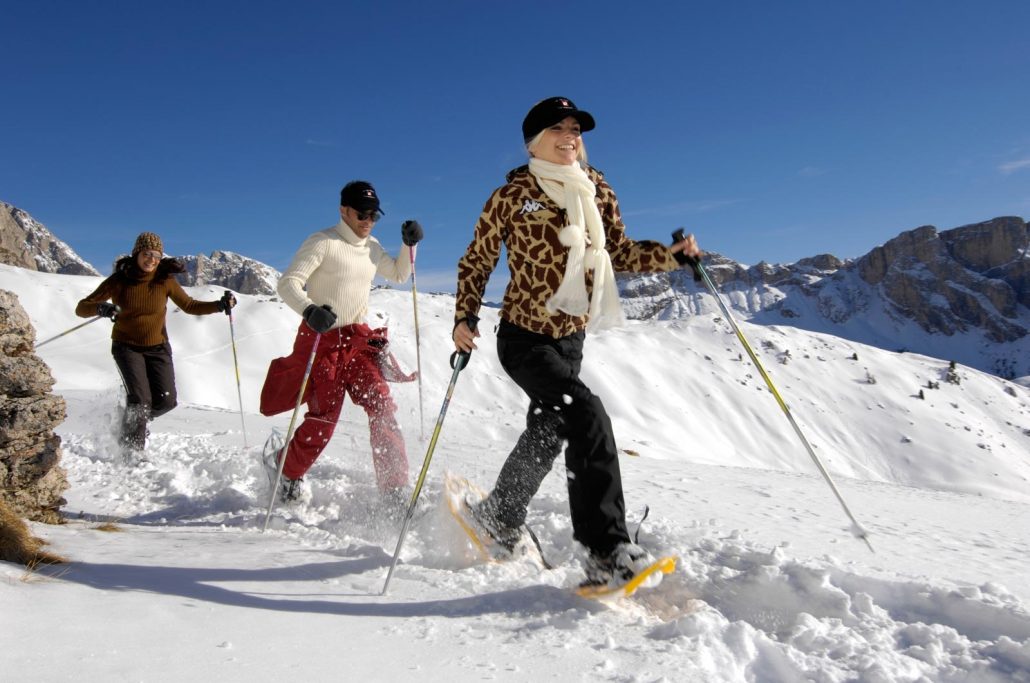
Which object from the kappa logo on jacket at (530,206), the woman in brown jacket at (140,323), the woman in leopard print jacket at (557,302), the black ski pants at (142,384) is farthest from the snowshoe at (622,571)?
the black ski pants at (142,384)

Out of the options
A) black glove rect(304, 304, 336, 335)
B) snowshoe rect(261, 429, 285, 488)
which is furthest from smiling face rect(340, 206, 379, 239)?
snowshoe rect(261, 429, 285, 488)

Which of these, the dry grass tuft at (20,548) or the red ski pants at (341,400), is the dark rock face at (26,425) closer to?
the dry grass tuft at (20,548)

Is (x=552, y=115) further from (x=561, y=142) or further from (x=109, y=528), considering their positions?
(x=109, y=528)

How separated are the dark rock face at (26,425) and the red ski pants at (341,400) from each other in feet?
4.74

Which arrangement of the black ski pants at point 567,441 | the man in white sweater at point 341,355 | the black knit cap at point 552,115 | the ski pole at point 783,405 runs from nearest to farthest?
the black ski pants at point 567,441 → the ski pole at point 783,405 → the black knit cap at point 552,115 → the man in white sweater at point 341,355

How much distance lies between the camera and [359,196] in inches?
189

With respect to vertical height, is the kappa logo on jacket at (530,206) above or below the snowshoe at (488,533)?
above

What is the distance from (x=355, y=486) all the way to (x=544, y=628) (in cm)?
286

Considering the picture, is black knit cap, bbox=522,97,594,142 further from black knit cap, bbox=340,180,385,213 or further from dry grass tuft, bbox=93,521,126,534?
dry grass tuft, bbox=93,521,126,534

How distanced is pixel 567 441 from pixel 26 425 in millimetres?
3470

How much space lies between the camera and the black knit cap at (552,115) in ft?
10.6

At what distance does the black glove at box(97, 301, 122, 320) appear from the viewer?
18.8 feet

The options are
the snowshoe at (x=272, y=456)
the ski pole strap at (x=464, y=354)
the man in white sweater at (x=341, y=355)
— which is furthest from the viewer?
the snowshoe at (x=272, y=456)

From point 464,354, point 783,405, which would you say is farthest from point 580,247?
point 783,405
